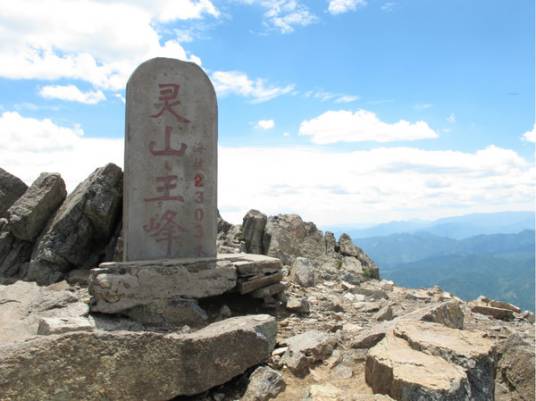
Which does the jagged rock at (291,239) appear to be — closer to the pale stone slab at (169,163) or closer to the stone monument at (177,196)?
the stone monument at (177,196)

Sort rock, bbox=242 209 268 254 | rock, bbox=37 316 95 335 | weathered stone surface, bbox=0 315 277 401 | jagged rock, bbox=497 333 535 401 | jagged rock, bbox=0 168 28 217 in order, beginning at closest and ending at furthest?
weathered stone surface, bbox=0 315 277 401
jagged rock, bbox=497 333 535 401
rock, bbox=37 316 95 335
jagged rock, bbox=0 168 28 217
rock, bbox=242 209 268 254

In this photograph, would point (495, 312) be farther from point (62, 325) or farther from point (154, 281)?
point (62, 325)

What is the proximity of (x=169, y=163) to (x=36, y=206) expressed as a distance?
13.5 ft

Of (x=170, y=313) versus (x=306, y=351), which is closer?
(x=306, y=351)

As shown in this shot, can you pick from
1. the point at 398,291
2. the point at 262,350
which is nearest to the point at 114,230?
the point at 262,350

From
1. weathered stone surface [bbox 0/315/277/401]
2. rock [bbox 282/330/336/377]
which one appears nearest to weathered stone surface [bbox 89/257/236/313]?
rock [bbox 282/330/336/377]

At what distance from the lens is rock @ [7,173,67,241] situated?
9875 millimetres

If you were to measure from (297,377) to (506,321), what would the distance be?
569cm

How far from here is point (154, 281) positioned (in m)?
6.81

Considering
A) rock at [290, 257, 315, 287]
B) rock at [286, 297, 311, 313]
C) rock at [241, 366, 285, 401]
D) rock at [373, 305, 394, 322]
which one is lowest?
rock at [241, 366, 285, 401]

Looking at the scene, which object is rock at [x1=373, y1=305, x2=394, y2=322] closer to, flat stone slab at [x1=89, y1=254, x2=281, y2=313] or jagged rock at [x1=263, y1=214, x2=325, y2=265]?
flat stone slab at [x1=89, y1=254, x2=281, y2=313]

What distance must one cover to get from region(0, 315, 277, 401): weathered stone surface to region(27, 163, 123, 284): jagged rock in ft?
17.5

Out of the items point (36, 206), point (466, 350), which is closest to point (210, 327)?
point (466, 350)

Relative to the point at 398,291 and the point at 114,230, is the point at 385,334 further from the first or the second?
the point at 114,230
